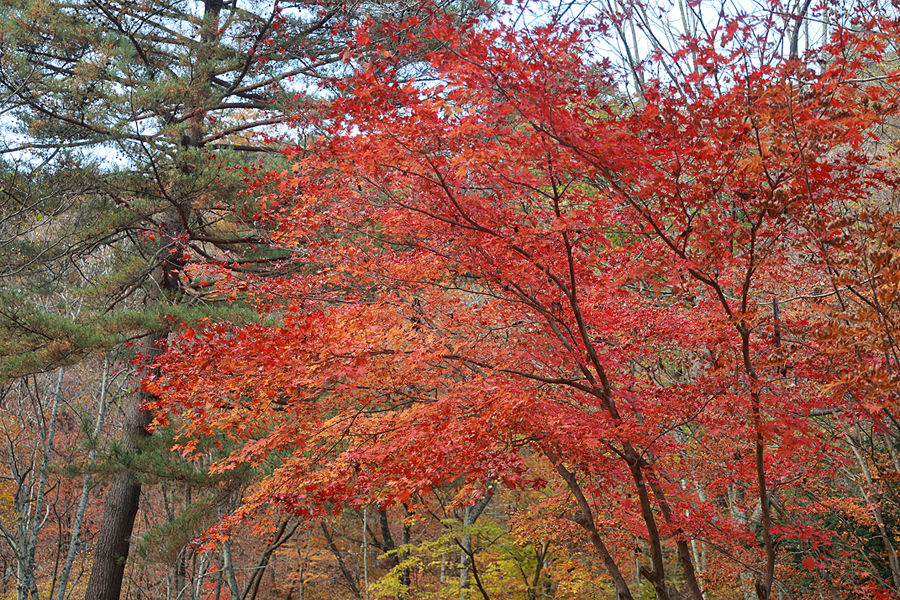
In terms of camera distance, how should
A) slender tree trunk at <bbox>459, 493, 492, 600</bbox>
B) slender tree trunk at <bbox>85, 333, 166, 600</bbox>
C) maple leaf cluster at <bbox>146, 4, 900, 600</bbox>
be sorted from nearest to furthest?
1. maple leaf cluster at <bbox>146, 4, 900, 600</bbox>
2. slender tree trunk at <bbox>85, 333, 166, 600</bbox>
3. slender tree trunk at <bbox>459, 493, 492, 600</bbox>

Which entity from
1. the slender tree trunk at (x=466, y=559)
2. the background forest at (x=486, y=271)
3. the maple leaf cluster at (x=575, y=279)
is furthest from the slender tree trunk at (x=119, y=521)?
the slender tree trunk at (x=466, y=559)

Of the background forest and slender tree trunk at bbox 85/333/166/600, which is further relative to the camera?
slender tree trunk at bbox 85/333/166/600

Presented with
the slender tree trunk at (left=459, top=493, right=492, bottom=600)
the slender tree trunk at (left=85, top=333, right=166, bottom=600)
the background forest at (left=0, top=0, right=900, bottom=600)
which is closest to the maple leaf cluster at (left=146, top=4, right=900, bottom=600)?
the background forest at (left=0, top=0, right=900, bottom=600)

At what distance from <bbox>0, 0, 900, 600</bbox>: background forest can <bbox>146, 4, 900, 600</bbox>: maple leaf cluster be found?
0.04 meters

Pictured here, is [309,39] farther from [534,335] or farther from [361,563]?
[361,563]

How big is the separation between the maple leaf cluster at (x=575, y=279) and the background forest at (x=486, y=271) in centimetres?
4

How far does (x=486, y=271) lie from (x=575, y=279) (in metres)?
0.73

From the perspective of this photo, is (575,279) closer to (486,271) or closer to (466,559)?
(486,271)

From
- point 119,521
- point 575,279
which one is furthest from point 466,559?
point 575,279

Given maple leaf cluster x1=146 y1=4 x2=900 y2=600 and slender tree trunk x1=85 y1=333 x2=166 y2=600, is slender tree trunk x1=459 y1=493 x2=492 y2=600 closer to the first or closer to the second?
maple leaf cluster x1=146 y1=4 x2=900 y2=600

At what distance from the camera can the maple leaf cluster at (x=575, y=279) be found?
3242 mm

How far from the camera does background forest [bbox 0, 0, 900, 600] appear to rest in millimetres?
3402

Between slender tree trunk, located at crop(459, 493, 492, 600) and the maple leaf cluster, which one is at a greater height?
the maple leaf cluster

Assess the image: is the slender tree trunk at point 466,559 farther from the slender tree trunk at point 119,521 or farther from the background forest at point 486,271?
the slender tree trunk at point 119,521
